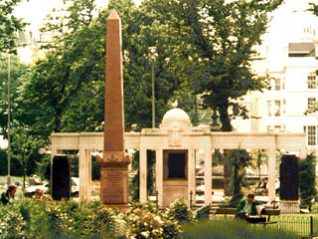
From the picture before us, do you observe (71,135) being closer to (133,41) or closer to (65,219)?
(133,41)

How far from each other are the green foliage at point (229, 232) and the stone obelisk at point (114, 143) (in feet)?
29.0

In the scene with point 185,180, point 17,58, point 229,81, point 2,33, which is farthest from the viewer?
point 17,58

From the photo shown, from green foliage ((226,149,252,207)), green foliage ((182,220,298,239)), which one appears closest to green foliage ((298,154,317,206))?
green foliage ((226,149,252,207))

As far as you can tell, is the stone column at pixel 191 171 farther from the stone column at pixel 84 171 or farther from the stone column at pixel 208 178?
the stone column at pixel 84 171

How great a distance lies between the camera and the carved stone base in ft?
114

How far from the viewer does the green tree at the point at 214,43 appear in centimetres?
5891

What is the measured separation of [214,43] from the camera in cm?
6188

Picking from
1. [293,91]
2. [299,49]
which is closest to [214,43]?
[293,91]

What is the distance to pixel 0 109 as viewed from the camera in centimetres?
7131

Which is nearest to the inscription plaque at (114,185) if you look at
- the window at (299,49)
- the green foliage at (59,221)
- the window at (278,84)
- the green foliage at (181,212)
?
the green foliage at (181,212)

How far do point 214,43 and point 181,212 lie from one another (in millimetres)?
34847

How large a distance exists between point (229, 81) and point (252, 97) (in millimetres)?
67434

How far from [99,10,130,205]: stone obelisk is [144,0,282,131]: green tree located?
23196 millimetres

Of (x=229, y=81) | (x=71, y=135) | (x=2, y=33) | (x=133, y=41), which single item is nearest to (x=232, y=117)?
(x=229, y=81)
